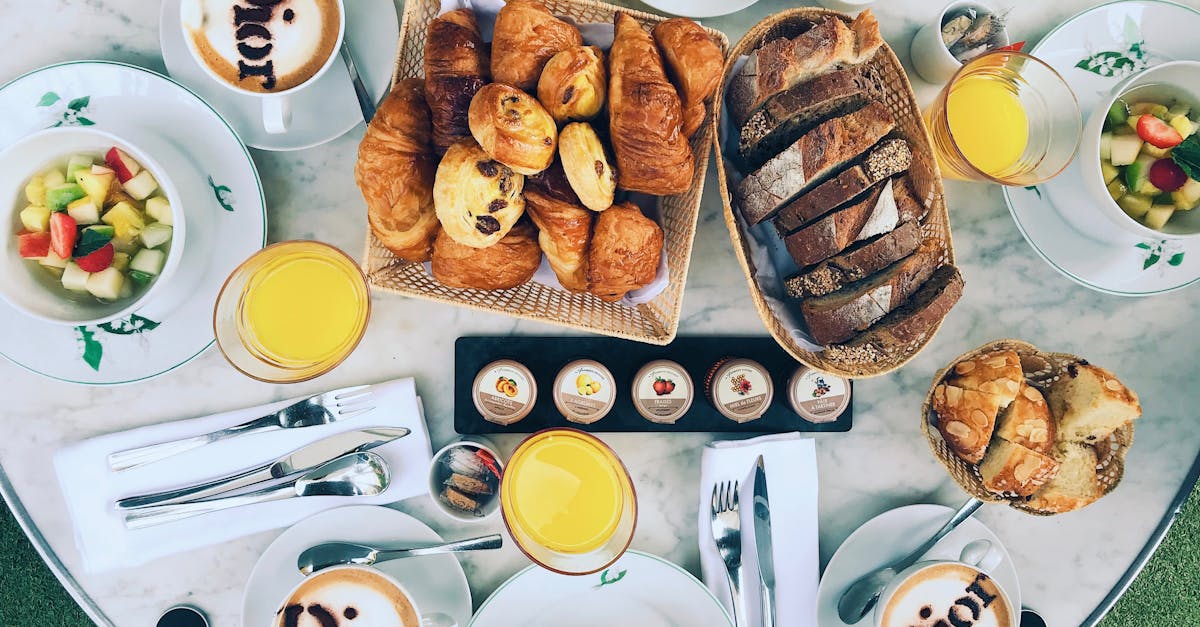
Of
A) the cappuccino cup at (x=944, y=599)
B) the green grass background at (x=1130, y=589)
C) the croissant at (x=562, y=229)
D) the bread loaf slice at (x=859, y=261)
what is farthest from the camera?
the green grass background at (x=1130, y=589)

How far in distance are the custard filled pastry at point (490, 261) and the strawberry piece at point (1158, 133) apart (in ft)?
3.49

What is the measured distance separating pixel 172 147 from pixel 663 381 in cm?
98

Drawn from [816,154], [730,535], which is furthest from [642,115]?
[730,535]

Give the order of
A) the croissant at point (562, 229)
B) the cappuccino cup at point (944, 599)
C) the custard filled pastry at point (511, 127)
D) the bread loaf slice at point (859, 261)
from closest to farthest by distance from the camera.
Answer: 1. the custard filled pastry at point (511, 127)
2. the croissant at point (562, 229)
3. the bread loaf slice at point (859, 261)
4. the cappuccino cup at point (944, 599)

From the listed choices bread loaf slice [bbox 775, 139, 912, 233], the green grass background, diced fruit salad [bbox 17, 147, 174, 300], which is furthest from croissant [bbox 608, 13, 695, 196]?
the green grass background

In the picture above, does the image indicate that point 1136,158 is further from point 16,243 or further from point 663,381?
point 16,243

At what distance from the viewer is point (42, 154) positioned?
115 centimetres

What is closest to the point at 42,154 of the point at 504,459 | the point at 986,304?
the point at 504,459

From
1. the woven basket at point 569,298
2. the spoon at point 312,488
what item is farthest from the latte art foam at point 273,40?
the spoon at point 312,488

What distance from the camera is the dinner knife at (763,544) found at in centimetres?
133

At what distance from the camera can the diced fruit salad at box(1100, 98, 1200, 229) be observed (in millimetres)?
1205

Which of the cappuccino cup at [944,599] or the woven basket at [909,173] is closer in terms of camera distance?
the woven basket at [909,173]

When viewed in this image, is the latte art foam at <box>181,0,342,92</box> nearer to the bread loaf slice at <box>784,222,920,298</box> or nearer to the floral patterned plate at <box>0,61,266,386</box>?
the floral patterned plate at <box>0,61,266,386</box>

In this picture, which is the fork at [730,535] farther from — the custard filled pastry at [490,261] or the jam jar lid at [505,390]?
the custard filled pastry at [490,261]
